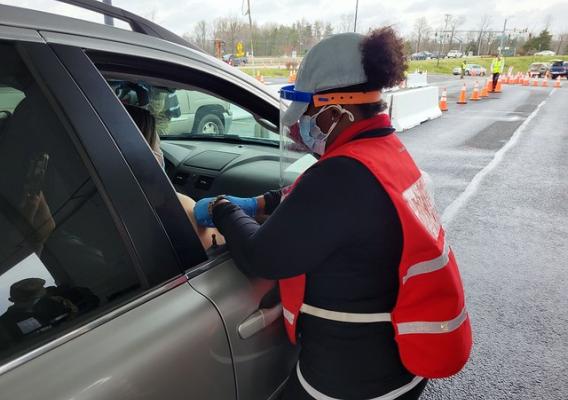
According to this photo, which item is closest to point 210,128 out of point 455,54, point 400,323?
point 400,323

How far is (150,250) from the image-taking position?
120 centimetres

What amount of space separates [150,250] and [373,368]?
2.76ft

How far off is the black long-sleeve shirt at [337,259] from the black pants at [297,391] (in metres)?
0.06

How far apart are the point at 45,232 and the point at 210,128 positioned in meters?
2.37

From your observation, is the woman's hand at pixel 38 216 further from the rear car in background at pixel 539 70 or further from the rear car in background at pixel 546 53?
the rear car in background at pixel 546 53

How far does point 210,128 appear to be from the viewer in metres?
3.35

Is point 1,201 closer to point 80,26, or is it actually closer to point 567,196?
point 80,26

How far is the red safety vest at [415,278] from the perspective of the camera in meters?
1.25

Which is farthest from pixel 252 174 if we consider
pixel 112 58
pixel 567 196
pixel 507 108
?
pixel 507 108

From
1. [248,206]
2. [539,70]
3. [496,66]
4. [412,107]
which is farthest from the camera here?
[539,70]

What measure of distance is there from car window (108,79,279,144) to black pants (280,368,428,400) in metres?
1.34

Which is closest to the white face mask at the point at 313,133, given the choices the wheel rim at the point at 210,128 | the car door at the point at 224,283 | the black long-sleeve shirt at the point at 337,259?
the black long-sleeve shirt at the point at 337,259

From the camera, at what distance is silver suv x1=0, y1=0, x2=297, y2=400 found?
0.98 m

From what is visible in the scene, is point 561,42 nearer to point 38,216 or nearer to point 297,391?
point 297,391
